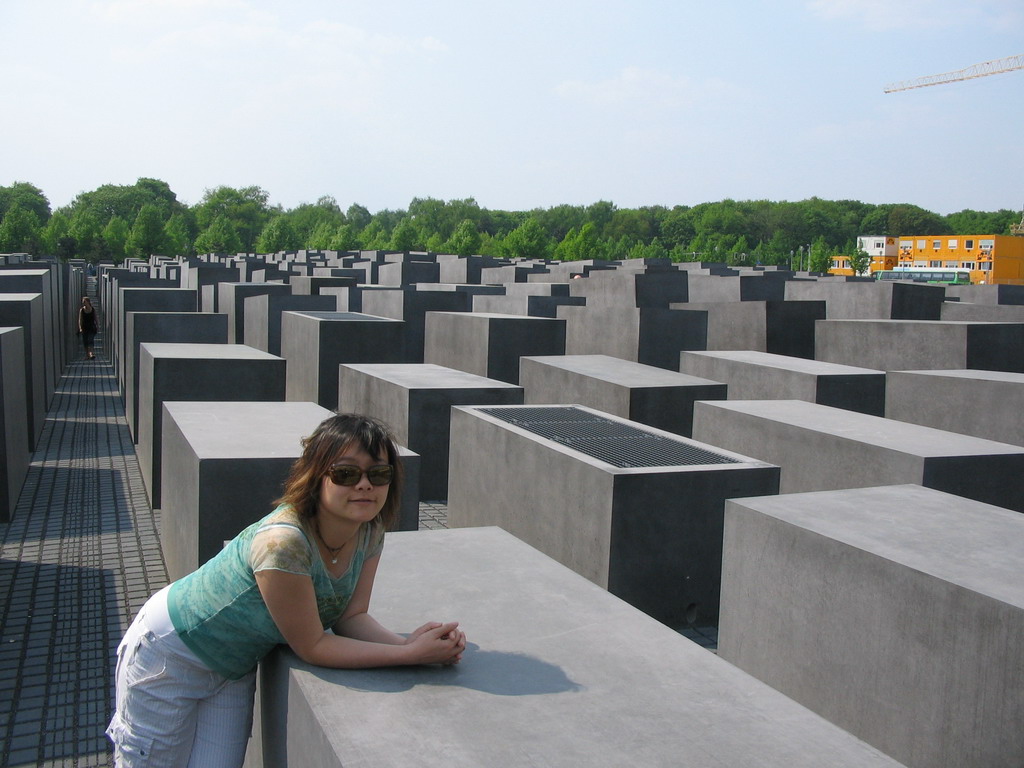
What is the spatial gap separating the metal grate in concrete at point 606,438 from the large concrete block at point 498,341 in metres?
4.04

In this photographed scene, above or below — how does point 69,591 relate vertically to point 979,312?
below

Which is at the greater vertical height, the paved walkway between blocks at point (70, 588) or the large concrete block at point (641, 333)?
the large concrete block at point (641, 333)

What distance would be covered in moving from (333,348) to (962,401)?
686 centimetres

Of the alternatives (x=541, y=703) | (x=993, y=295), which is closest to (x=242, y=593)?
(x=541, y=703)

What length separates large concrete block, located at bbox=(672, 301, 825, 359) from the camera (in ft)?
42.6

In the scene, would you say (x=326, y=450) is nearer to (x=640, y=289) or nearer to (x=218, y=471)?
(x=218, y=471)

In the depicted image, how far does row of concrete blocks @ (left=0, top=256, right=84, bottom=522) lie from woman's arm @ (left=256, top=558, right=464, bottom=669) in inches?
262

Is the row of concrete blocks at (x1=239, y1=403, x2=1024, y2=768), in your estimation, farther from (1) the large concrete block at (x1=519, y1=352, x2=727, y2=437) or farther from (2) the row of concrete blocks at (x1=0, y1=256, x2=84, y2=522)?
(2) the row of concrete blocks at (x1=0, y1=256, x2=84, y2=522)

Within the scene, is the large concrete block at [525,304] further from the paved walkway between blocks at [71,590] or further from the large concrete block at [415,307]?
the paved walkway between blocks at [71,590]

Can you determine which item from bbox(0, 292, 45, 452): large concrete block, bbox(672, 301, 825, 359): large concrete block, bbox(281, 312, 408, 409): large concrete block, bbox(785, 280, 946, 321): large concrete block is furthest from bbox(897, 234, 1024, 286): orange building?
bbox(0, 292, 45, 452): large concrete block

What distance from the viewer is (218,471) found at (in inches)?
207

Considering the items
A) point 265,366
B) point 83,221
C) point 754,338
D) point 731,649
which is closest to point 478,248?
point 83,221

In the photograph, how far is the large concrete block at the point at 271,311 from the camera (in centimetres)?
1445

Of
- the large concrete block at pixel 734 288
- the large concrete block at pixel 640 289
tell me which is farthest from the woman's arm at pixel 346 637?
the large concrete block at pixel 734 288
